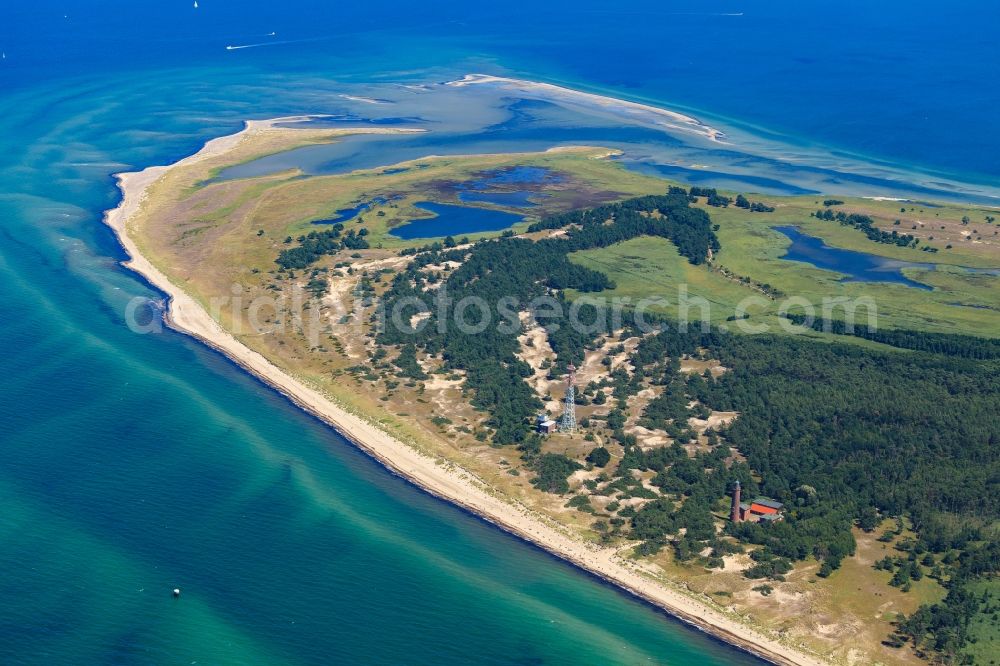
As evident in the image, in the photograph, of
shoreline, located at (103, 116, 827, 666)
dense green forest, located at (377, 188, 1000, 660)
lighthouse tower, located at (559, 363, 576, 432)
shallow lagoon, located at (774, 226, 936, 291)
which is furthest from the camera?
shallow lagoon, located at (774, 226, 936, 291)

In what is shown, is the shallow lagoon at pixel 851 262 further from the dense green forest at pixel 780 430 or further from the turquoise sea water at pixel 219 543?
the turquoise sea water at pixel 219 543

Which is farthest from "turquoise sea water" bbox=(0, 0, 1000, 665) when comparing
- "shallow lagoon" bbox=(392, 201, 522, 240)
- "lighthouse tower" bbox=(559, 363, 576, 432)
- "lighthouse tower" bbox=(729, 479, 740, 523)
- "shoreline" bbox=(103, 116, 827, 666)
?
"shallow lagoon" bbox=(392, 201, 522, 240)

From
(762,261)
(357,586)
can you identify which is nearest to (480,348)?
(357,586)

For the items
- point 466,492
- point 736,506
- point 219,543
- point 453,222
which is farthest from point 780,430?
point 453,222

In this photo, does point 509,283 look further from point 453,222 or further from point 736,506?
point 736,506

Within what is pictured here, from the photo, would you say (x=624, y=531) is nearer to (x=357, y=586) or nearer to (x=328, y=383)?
(x=357, y=586)

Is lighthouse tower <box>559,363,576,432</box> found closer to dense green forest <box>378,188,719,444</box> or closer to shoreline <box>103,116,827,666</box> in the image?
dense green forest <box>378,188,719,444</box>
